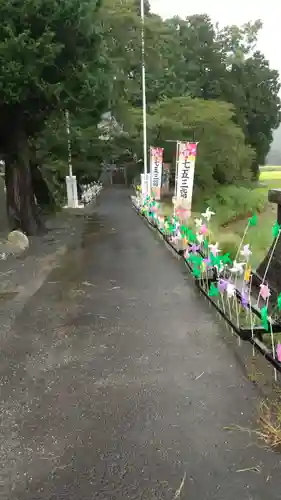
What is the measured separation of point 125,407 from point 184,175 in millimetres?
13314

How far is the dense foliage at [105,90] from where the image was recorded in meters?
12.6

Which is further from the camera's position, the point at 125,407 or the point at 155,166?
the point at 155,166

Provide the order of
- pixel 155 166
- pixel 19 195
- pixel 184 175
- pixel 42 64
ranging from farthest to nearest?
pixel 155 166 → pixel 19 195 → pixel 184 175 → pixel 42 64

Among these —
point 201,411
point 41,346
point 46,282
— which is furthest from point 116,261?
point 201,411

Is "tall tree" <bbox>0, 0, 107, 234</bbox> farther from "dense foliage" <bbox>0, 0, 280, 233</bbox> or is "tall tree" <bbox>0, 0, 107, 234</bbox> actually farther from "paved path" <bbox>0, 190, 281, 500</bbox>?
"paved path" <bbox>0, 190, 281, 500</bbox>

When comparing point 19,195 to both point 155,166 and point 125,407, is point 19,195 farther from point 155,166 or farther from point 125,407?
point 125,407

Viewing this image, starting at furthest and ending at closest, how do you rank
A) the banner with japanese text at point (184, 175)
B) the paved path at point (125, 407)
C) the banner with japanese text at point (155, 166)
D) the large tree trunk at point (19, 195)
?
the banner with japanese text at point (155, 166) → the large tree trunk at point (19, 195) → the banner with japanese text at point (184, 175) → the paved path at point (125, 407)

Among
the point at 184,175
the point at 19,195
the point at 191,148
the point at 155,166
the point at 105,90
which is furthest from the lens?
the point at 155,166

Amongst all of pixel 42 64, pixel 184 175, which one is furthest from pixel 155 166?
pixel 42 64

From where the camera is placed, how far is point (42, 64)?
1269 centimetres

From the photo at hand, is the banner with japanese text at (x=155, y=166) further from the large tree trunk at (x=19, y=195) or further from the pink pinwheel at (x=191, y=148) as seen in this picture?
the large tree trunk at (x=19, y=195)

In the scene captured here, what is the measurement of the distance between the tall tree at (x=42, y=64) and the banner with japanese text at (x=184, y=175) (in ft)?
10.1

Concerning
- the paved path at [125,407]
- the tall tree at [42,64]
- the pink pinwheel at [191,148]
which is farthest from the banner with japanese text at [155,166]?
the paved path at [125,407]

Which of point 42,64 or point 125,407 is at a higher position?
point 42,64
